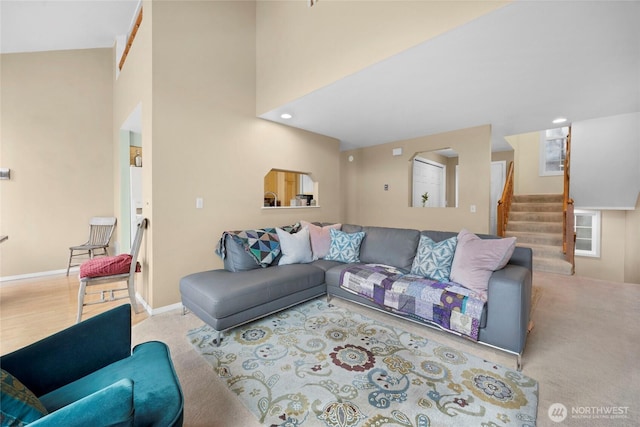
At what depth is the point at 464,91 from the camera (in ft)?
9.27

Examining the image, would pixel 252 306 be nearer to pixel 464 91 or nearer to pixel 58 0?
pixel 464 91

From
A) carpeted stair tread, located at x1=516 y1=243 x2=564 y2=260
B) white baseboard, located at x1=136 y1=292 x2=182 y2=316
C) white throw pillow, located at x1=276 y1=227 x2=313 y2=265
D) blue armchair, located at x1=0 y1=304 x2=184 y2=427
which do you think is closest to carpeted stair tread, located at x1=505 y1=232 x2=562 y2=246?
carpeted stair tread, located at x1=516 y1=243 x2=564 y2=260

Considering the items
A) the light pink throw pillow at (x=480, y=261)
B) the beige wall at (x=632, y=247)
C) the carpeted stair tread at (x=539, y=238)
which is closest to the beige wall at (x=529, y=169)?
the beige wall at (x=632, y=247)

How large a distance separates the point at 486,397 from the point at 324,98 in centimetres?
300

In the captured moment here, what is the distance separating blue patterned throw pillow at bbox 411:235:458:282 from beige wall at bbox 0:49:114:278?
516 centimetres

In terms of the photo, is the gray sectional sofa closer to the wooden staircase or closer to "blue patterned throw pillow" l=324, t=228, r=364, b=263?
"blue patterned throw pillow" l=324, t=228, r=364, b=263

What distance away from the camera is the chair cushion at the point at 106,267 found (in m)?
2.51

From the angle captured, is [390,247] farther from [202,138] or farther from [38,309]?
[38,309]

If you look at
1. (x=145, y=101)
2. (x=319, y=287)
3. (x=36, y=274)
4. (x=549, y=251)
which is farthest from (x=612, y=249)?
(x=36, y=274)

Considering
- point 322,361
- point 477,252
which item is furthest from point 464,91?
point 322,361

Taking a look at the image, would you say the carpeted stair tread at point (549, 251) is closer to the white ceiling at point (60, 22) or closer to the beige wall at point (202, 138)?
the beige wall at point (202, 138)

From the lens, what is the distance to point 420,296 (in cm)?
221

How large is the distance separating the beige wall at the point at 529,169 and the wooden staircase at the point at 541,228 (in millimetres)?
667

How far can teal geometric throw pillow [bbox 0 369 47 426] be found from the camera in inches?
26.8
